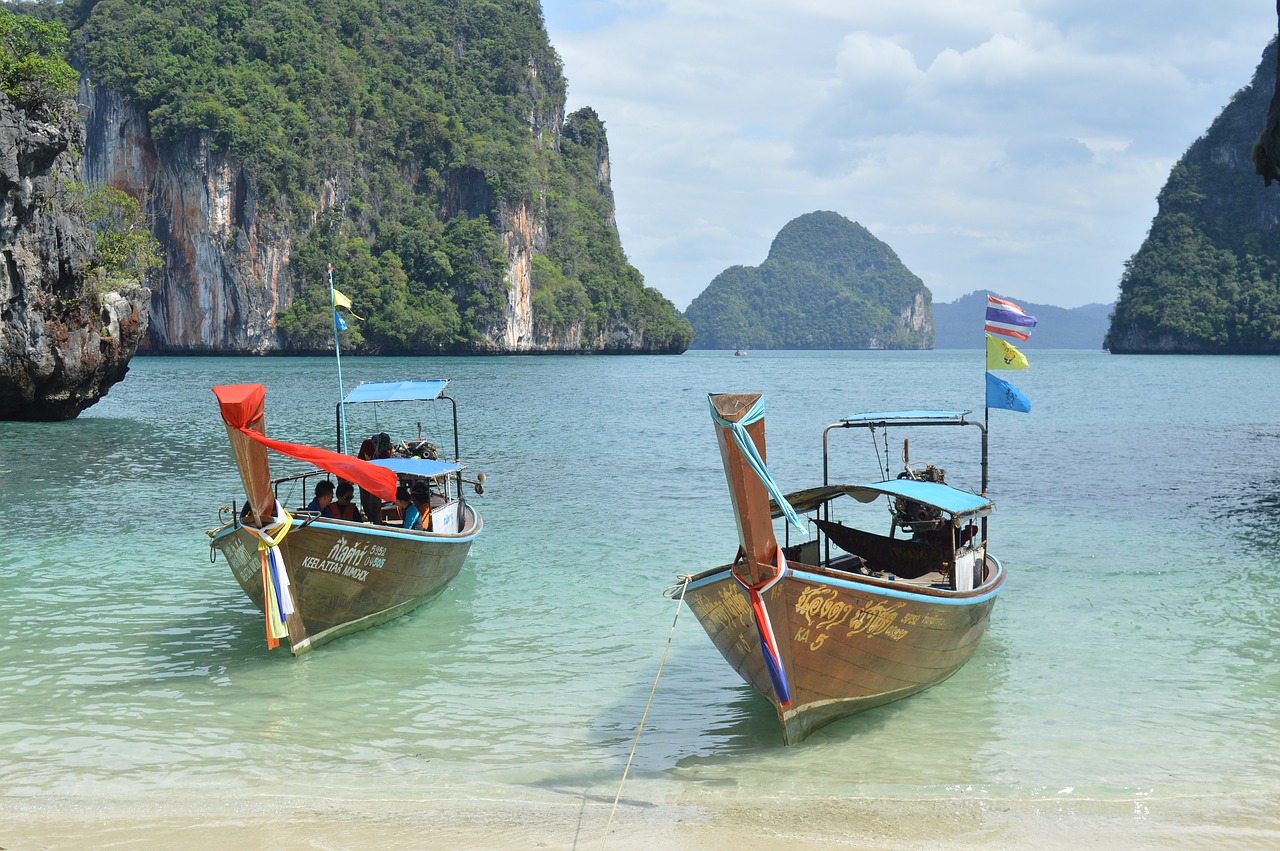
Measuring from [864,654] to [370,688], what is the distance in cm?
408

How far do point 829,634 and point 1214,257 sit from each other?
12124 cm

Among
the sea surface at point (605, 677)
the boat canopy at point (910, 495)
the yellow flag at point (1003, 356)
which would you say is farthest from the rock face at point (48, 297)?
the yellow flag at point (1003, 356)

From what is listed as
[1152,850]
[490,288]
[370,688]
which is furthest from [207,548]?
[490,288]

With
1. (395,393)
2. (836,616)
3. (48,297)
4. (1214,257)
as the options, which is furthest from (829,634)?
(1214,257)

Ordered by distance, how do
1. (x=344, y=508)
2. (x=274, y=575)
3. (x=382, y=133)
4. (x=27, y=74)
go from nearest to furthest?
1. (x=274, y=575)
2. (x=344, y=508)
3. (x=27, y=74)
4. (x=382, y=133)

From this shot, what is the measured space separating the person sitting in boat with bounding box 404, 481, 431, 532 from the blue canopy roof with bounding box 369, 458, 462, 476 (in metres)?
0.28

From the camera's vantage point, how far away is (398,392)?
44.9 feet

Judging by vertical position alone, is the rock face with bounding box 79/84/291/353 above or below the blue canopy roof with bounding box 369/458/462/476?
above

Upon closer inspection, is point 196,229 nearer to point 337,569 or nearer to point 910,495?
point 337,569

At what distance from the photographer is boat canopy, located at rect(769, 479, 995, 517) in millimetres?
8641

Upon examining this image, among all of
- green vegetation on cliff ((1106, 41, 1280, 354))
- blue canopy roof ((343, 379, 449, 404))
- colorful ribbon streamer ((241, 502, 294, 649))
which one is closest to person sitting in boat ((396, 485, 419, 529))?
blue canopy roof ((343, 379, 449, 404))

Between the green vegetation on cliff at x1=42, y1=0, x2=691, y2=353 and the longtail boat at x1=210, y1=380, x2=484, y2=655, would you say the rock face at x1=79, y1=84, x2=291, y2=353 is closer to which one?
the green vegetation on cliff at x1=42, y1=0, x2=691, y2=353

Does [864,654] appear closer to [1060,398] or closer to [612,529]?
[612,529]

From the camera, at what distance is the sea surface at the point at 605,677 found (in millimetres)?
6945
